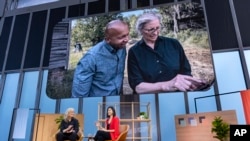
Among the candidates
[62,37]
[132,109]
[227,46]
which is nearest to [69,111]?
[132,109]

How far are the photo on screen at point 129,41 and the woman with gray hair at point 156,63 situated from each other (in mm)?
100

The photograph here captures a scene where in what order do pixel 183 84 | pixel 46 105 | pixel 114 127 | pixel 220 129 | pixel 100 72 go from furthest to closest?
1. pixel 46 105
2. pixel 100 72
3. pixel 183 84
4. pixel 114 127
5. pixel 220 129

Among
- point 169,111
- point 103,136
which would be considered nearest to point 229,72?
point 169,111

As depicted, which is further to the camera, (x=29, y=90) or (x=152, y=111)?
(x=29, y=90)

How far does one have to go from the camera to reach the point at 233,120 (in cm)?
393

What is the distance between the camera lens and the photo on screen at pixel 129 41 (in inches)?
187

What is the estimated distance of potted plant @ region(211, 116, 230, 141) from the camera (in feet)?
12.3

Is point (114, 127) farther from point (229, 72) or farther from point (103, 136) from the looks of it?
point (229, 72)

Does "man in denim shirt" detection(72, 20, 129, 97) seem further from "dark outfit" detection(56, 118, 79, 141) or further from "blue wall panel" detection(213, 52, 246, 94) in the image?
"blue wall panel" detection(213, 52, 246, 94)

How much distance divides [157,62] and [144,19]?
3.55ft

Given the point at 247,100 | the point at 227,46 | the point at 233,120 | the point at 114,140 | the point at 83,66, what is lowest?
the point at 114,140

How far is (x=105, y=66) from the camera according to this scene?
521 cm

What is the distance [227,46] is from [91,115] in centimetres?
356

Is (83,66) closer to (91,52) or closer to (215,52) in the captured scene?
(91,52)
